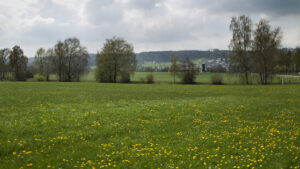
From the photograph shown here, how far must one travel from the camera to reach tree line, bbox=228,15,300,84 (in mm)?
65000

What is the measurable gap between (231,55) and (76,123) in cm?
6307

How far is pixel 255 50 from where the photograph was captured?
67062 mm

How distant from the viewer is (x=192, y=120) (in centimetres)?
1761

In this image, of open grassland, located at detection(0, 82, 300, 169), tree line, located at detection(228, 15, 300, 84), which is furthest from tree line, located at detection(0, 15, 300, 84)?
open grassland, located at detection(0, 82, 300, 169)

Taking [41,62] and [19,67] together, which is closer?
[19,67]

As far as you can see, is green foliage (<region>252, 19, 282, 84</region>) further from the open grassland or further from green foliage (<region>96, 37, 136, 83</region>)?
the open grassland

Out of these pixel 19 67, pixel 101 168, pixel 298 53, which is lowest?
pixel 101 168

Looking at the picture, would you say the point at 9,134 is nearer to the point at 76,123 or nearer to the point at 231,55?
the point at 76,123

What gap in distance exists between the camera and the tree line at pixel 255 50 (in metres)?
65.0

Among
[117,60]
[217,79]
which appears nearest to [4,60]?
[117,60]

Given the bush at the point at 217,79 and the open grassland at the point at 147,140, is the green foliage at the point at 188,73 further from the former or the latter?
the open grassland at the point at 147,140

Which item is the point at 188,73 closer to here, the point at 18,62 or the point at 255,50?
the point at 255,50

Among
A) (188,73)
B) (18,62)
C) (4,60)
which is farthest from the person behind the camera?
(4,60)

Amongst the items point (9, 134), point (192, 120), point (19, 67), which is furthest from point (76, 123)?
point (19, 67)
